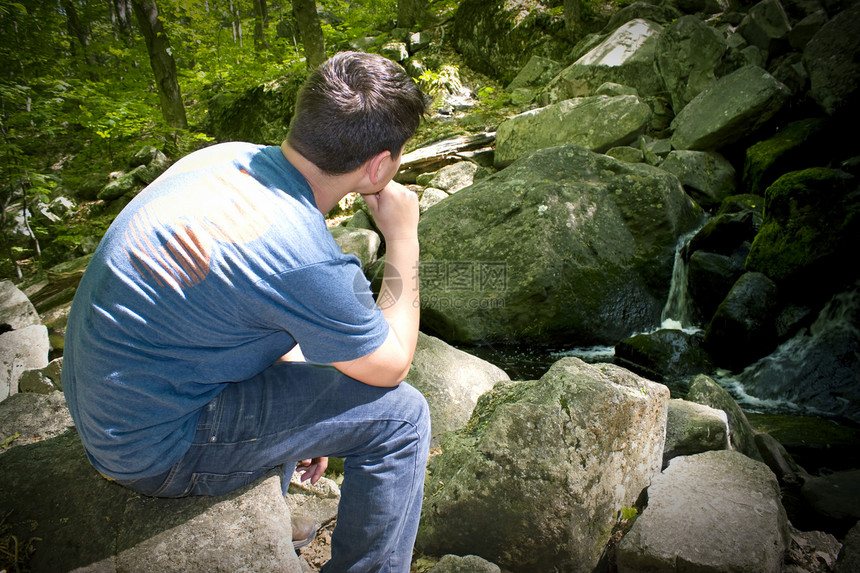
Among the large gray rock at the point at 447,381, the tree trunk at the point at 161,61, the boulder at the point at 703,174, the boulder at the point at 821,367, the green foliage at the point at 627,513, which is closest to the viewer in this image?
the green foliage at the point at 627,513

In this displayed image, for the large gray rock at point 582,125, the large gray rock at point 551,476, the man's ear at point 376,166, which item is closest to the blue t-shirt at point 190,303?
the man's ear at point 376,166

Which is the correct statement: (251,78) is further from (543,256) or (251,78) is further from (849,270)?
(849,270)

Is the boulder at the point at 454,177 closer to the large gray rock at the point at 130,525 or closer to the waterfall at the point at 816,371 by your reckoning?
the waterfall at the point at 816,371

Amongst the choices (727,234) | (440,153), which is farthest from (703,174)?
(440,153)

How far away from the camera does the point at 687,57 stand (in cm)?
787

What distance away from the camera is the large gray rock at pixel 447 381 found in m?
2.94

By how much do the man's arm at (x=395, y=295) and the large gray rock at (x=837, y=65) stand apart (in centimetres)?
646

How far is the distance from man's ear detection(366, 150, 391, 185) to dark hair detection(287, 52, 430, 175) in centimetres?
2

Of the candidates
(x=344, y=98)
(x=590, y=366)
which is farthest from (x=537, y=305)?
(x=344, y=98)

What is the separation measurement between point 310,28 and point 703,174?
7.47m

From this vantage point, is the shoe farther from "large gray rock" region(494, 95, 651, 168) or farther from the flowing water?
"large gray rock" region(494, 95, 651, 168)

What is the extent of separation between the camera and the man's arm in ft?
4.50

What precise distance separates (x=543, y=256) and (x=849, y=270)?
2.59 metres

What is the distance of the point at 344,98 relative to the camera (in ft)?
4.64
